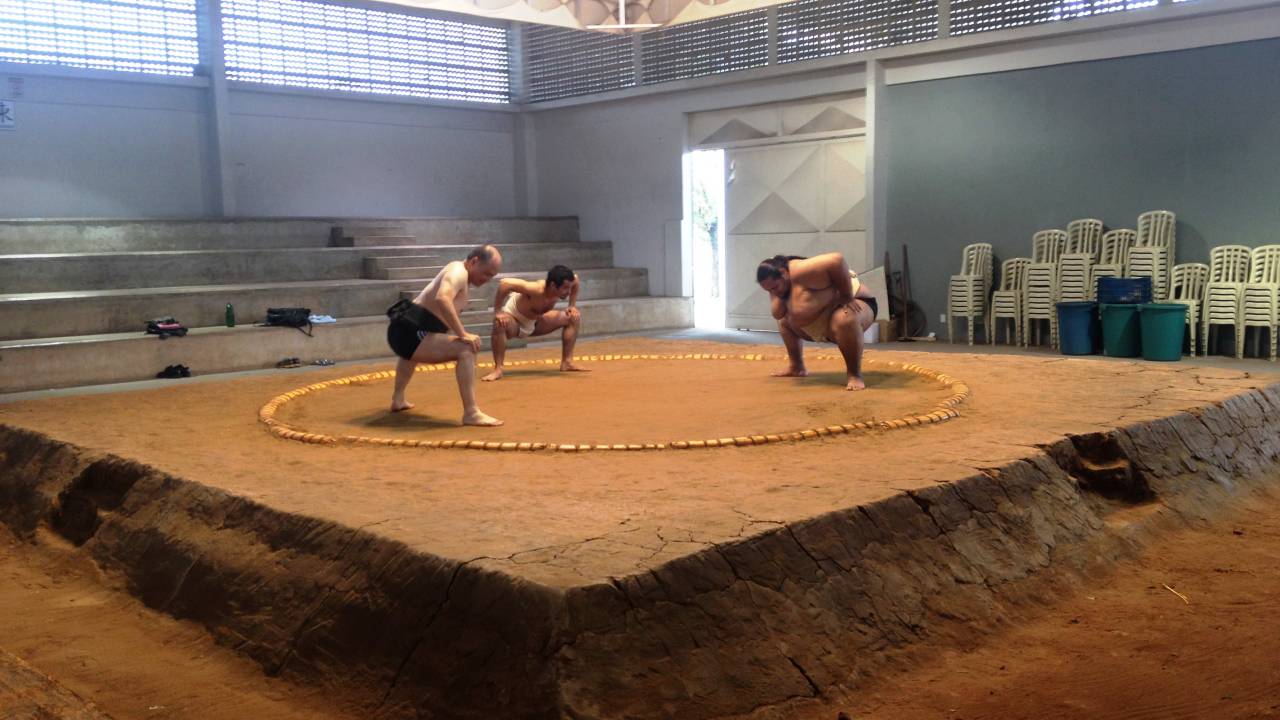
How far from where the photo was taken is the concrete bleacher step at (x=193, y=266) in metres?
8.04

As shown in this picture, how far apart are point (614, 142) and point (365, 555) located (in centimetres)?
993

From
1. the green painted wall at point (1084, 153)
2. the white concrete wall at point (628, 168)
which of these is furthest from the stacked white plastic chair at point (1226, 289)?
the white concrete wall at point (628, 168)

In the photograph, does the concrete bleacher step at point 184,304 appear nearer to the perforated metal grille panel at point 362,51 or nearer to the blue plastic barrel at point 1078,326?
the perforated metal grille panel at point 362,51

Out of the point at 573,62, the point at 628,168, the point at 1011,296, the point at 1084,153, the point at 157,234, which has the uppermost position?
the point at 573,62

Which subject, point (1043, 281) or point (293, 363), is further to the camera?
point (1043, 281)

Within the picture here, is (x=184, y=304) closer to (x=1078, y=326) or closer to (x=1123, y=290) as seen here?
(x=1078, y=326)

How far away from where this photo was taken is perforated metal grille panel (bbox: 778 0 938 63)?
368 inches

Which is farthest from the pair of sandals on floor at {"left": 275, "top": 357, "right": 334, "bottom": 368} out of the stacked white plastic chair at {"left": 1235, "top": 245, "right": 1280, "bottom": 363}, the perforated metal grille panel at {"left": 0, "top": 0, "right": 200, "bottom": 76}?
the stacked white plastic chair at {"left": 1235, "top": 245, "right": 1280, "bottom": 363}

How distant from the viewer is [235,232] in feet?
32.2

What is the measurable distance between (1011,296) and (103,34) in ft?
27.4

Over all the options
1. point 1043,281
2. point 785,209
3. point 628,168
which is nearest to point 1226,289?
point 1043,281

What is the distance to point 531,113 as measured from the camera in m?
13.0

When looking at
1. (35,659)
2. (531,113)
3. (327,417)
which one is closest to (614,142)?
(531,113)

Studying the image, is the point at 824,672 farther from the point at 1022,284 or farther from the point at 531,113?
the point at 531,113
